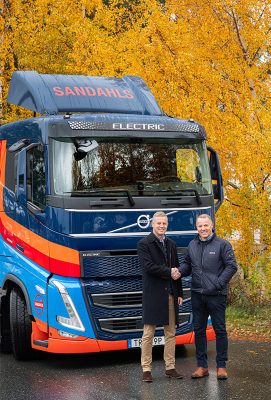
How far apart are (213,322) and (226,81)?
761 centimetres

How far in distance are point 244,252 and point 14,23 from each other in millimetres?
10639

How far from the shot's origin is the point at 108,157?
903 centimetres

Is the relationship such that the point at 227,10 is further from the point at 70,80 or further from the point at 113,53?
the point at 70,80

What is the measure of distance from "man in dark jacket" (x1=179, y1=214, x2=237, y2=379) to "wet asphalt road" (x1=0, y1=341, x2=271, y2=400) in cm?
31

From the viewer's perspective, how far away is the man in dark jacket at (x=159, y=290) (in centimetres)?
807

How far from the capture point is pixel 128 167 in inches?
359

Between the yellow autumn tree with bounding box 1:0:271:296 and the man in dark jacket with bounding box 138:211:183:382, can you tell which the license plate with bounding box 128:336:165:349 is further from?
the yellow autumn tree with bounding box 1:0:271:296

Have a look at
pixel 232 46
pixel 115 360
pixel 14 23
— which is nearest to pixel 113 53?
pixel 232 46

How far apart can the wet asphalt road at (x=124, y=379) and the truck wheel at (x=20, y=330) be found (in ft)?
0.46

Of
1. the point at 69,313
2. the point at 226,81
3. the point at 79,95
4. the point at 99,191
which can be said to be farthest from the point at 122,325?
the point at 226,81

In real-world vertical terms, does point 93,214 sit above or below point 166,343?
above

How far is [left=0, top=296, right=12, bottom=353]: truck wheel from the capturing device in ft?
33.6

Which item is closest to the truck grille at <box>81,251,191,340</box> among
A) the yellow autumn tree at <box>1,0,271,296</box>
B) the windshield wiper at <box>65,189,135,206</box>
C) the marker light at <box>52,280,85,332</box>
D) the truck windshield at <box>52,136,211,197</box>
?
the marker light at <box>52,280,85,332</box>

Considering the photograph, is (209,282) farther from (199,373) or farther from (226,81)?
(226,81)
